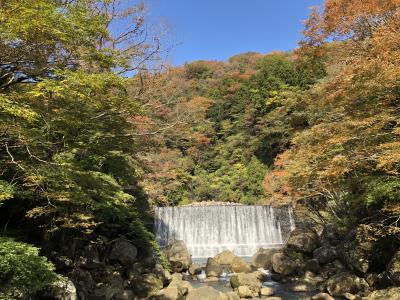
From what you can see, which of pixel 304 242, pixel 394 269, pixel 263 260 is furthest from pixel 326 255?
pixel 394 269

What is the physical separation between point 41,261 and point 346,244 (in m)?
11.7

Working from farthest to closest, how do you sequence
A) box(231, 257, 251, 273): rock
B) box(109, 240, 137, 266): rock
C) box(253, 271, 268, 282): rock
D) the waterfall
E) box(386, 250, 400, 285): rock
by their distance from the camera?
1. the waterfall
2. box(231, 257, 251, 273): rock
3. box(109, 240, 137, 266): rock
4. box(253, 271, 268, 282): rock
5. box(386, 250, 400, 285): rock

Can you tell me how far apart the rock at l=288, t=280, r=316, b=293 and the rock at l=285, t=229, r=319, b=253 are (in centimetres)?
281

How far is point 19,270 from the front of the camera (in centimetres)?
636

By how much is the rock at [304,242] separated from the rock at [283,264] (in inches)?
44.4

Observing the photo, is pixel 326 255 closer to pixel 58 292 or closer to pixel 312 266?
pixel 312 266

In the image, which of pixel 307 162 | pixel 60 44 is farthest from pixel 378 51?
pixel 60 44

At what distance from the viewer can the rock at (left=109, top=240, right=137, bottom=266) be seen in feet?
52.1

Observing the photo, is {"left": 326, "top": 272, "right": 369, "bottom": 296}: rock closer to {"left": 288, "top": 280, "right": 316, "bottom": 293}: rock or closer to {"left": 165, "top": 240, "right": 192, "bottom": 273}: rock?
{"left": 288, "top": 280, "right": 316, "bottom": 293}: rock

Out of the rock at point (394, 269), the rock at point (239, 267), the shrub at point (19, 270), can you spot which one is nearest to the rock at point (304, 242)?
the rock at point (239, 267)

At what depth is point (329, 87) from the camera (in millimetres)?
11359

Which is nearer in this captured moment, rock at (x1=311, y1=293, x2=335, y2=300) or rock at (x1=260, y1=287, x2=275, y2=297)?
rock at (x1=311, y1=293, x2=335, y2=300)

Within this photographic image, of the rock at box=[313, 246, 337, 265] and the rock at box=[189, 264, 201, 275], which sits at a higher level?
the rock at box=[313, 246, 337, 265]

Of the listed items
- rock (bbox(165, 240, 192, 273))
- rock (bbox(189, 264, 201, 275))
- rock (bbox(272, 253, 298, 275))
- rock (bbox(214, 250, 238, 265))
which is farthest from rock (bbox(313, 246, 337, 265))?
rock (bbox(165, 240, 192, 273))
